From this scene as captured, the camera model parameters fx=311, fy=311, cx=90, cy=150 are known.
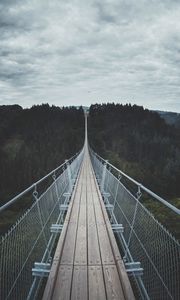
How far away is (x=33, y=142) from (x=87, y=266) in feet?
296

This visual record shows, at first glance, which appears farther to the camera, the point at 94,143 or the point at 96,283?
the point at 94,143

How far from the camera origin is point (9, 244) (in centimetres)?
248

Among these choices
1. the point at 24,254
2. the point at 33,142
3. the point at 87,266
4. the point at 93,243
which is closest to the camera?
the point at 24,254

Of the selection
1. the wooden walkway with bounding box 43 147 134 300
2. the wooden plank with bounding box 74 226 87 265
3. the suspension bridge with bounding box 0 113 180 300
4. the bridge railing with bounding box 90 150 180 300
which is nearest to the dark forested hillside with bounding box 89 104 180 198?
the wooden walkway with bounding box 43 147 134 300

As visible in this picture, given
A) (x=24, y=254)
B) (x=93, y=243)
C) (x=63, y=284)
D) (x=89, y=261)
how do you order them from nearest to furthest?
1. (x=24, y=254)
2. (x=63, y=284)
3. (x=89, y=261)
4. (x=93, y=243)

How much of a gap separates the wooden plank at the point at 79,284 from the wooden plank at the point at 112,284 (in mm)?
248

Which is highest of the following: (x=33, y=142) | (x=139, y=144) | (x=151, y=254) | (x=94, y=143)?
(x=151, y=254)

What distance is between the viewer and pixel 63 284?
3539 millimetres

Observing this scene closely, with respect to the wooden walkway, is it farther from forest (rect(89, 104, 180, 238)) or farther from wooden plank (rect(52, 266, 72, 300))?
forest (rect(89, 104, 180, 238))

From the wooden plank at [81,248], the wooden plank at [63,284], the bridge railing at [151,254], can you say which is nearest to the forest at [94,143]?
the wooden plank at [81,248]

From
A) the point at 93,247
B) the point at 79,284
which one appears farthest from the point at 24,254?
the point at 93,247

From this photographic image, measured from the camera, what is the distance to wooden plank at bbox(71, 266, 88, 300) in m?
3.28

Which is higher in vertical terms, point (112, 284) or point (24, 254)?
point (24, 254)

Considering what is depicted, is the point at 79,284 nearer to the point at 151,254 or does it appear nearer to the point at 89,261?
the point at 89,261
